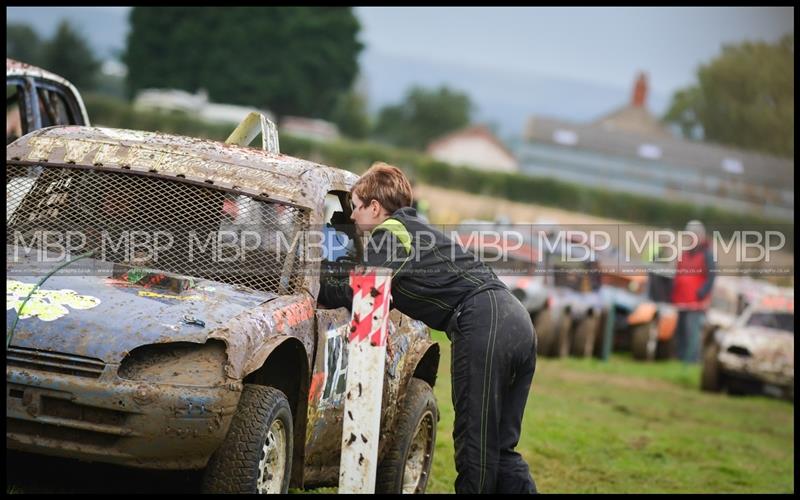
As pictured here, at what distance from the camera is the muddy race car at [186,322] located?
507 centimetres

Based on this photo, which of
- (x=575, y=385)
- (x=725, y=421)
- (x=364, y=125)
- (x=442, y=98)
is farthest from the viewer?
(x=442, y=98)

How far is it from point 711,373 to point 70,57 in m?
72.3

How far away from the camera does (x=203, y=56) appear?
85.4m

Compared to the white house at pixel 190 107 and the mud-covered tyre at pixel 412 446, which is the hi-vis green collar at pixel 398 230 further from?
the white house at pixel 190 107

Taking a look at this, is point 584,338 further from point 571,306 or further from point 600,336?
point 600,336

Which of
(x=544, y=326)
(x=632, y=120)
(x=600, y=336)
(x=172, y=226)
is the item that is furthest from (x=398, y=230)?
(x=632, y=120)

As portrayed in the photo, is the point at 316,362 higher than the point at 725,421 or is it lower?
higher

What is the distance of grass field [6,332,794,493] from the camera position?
5.79 metres

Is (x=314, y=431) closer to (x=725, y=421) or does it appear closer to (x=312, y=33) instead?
(x=725, y=421)

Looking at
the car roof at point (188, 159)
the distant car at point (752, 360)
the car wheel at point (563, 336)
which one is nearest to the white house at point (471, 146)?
the car wheel at point (563, 336)

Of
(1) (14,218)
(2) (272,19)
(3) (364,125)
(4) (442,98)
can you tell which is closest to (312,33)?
(2) (272,19)

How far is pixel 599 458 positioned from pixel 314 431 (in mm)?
4647

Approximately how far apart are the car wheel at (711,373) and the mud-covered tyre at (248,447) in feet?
40.6

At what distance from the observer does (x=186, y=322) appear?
5.33 metres
